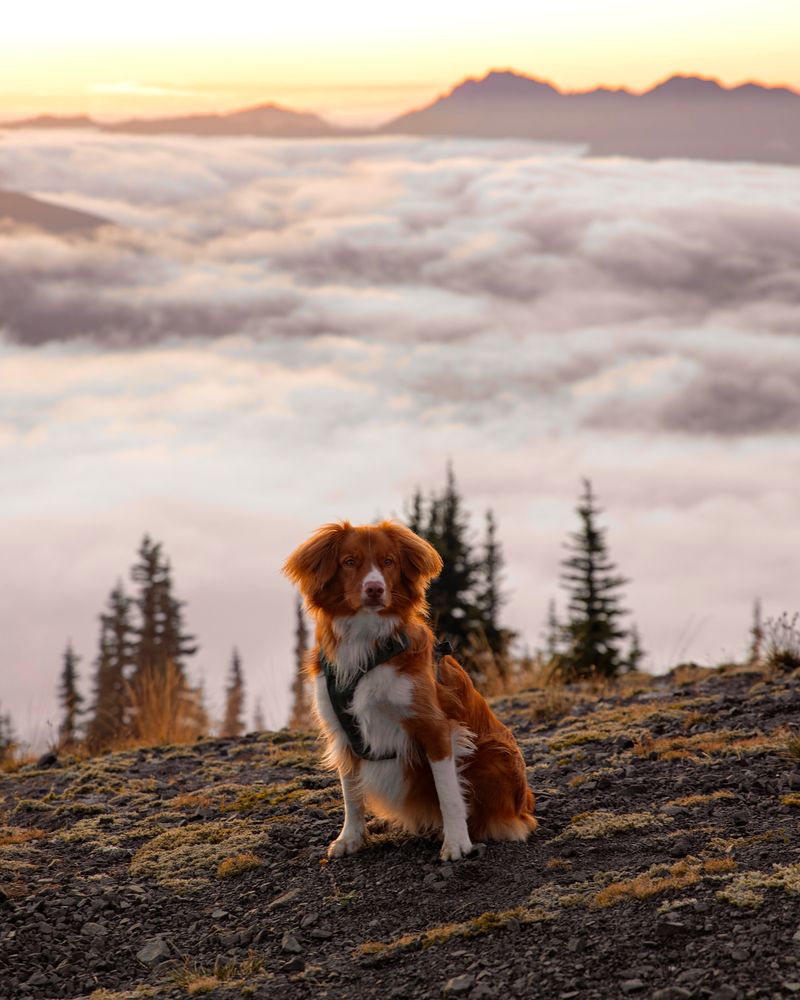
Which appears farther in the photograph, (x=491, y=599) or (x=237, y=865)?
(x=491, y=599)

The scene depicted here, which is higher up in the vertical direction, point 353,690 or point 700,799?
point 353,690

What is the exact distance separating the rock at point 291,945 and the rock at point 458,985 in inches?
49.8

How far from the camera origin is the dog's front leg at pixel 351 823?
880 centimetres

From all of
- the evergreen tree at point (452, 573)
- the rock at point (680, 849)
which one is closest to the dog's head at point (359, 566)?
the rock at point (680, 849)

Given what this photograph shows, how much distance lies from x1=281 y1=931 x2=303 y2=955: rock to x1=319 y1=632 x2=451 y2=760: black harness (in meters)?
1.47

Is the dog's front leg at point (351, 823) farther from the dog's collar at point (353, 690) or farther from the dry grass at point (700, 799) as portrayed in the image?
the dry grass at point (700, 799)

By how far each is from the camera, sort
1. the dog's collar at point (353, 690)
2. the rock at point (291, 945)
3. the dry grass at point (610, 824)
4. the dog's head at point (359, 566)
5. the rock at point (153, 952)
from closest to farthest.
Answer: the rock at point (291, 945), the rock at point (153, 952), the dog's head at point (359, 566), the dog's collar at point (353, 690), the dry grass at point (610, 824)

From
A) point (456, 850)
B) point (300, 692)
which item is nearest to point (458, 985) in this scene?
point (456, 850)

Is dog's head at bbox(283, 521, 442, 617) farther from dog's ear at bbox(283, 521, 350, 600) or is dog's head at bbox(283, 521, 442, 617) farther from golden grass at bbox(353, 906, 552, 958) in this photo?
golden grass at bbox(353, 906, 552, 958)

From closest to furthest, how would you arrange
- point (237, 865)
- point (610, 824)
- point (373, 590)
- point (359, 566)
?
point (373, 590) < point (359, 566) < point (610, 824) < point (237, 865)

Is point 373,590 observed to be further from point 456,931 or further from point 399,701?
point 456,931

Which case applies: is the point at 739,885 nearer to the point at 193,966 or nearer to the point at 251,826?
the point at 193,966

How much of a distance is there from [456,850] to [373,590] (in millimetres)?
2007

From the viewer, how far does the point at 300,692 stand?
27844 mm
